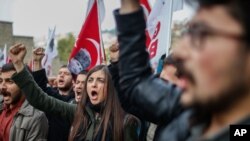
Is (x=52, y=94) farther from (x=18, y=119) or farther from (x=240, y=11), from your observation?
(x=240, y=11)

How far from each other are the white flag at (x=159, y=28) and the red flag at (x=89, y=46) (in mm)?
756

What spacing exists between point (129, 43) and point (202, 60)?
23.1 inches

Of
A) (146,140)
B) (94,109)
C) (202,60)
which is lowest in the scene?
(146,140)

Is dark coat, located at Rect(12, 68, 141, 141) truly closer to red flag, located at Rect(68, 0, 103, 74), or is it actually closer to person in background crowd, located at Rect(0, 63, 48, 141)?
person in background crowd, located at Rect(0, 63, 48, 141)

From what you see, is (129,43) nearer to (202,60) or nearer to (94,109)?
(202,60)

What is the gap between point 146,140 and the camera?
165 inches

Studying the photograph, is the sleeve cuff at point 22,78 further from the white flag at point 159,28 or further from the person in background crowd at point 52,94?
the white flag at point 159,28

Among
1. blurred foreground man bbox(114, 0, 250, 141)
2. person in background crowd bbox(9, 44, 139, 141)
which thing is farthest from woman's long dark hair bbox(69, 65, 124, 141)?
blurred foreground man bbox(114, 0, 250, 141)

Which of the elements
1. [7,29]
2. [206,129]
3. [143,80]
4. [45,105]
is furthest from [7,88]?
[7,29]

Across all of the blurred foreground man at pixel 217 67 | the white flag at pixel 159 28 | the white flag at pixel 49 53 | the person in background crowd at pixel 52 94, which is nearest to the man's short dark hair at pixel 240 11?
the blurred foreground man at pixel 217 67

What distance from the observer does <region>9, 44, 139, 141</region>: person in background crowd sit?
12.2 ft

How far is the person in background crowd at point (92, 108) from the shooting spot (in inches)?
146

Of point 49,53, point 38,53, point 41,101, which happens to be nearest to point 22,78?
point 41,101

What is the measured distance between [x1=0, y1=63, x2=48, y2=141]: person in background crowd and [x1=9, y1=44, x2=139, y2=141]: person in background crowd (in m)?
0.53
